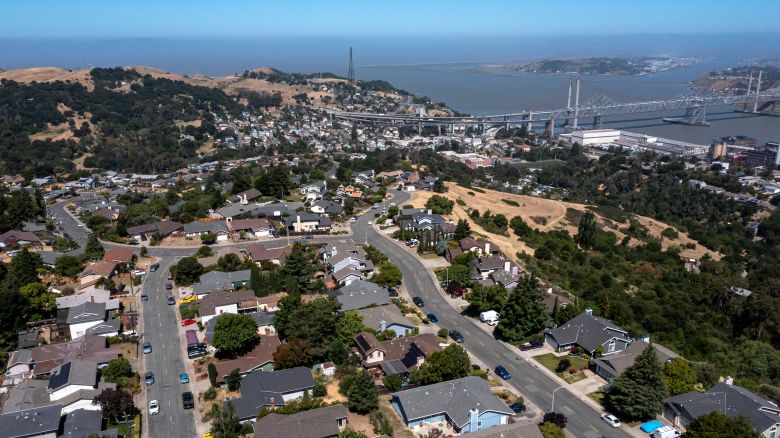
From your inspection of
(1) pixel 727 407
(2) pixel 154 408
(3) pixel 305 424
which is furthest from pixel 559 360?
(2) pixel 154 408

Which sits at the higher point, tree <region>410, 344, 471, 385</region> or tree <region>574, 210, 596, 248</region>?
tree <region>410, 344, 471, 385</region>

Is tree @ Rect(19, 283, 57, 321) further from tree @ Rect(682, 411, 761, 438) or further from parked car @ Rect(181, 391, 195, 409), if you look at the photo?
tree @ Rect(682, 411, 761, 438)

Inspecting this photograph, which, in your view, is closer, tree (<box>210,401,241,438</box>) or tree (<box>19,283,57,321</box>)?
tree (<box>210,401,241,438</box>)

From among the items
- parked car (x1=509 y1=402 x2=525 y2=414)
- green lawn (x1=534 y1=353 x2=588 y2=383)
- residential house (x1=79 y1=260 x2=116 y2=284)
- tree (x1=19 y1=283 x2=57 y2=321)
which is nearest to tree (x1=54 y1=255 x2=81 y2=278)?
residential house (x1=79 y1=260 x2=116 y2=284)

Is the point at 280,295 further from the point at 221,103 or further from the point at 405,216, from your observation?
the point at 221,103

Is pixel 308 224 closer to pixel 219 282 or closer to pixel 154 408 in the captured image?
pixel 219 282

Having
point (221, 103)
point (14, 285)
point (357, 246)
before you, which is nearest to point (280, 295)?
point (357, 246)
